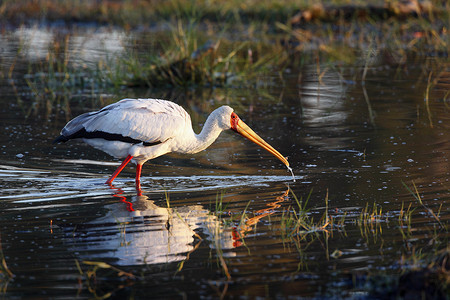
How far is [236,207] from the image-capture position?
23.0 feet

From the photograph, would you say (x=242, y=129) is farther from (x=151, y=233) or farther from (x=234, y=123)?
(x=151, y=233)

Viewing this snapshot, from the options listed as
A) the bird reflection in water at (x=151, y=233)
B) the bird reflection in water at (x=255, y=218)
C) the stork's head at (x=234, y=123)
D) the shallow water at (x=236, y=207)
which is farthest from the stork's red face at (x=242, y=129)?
the bird reflection in water at (x=151, y=233)

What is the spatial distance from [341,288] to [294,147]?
5103 mm

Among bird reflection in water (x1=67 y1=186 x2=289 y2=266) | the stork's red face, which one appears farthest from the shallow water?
the stork's red face

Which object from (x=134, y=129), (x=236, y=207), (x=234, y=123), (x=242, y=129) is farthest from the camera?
(x=242, y=129)

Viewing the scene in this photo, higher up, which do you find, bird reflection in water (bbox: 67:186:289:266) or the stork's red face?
the stork's red face

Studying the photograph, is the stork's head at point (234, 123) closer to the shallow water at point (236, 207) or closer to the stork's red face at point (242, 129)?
the stork's red face at point (242, 129)

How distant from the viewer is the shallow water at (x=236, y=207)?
5.06 metres

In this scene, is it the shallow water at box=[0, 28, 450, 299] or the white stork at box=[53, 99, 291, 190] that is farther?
the white stork at box=[53, 99, 291, 190]

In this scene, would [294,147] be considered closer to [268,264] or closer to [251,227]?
[251,227]

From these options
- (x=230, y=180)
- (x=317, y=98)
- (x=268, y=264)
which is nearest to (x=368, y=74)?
(x=317, y=98)

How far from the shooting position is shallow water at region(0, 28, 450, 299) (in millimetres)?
5059

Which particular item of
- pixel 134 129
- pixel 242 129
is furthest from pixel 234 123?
pixel 134 129

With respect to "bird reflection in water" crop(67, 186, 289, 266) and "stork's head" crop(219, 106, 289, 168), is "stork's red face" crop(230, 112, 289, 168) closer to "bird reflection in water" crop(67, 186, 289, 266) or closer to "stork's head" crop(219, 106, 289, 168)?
"stork's head" crop(219, 106, 289, 168)
